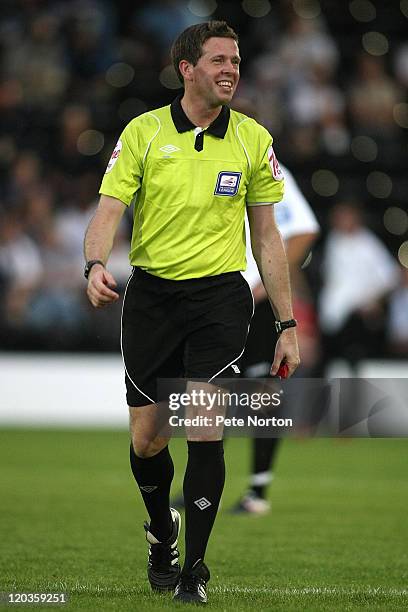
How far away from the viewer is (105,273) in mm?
5004

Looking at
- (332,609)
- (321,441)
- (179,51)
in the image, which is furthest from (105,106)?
(332,609)

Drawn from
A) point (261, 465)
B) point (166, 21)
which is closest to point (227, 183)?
point (261, 465)

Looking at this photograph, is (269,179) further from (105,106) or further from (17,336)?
(105,106)

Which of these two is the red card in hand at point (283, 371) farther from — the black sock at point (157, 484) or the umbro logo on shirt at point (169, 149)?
the umbro logo on shirt at point (169, 149)

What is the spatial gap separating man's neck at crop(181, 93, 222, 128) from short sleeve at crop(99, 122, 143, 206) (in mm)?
256

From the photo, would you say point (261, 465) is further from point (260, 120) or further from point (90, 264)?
point (260, 120)

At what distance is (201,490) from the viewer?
521cm

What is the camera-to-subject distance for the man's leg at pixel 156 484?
5.49 m

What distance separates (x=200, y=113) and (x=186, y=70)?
194 mm

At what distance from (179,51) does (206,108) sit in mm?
274

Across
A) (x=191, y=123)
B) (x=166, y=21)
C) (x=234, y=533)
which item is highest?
(x=166, y=21)

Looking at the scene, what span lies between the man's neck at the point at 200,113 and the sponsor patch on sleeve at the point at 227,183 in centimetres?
26

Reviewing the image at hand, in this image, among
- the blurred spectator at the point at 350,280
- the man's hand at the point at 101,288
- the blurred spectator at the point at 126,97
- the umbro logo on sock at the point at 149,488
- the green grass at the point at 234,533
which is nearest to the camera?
the man's hand at the point at 101,288

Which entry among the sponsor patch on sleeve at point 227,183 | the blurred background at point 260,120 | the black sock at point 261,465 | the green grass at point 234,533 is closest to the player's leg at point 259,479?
the black sock at point 261,465
